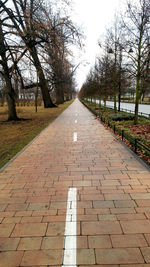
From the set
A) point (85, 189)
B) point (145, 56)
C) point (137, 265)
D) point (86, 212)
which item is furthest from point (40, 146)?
point (145, 56)

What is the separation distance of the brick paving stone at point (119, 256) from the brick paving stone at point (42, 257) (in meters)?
0.58

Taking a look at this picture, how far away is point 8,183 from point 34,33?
10.8 m

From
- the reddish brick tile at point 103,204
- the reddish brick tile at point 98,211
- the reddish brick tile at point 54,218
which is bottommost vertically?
the reddish brick tile at point 54,218

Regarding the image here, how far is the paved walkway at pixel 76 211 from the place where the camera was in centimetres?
253

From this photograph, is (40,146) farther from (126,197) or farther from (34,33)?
(34,33)

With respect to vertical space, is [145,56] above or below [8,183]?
above

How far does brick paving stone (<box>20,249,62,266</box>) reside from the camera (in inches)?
95.2

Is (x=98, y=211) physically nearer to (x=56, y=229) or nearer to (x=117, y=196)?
(x=117, y=196)

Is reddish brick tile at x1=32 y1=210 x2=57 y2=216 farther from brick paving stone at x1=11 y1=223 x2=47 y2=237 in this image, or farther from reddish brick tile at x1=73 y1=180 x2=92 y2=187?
reddish brick tile at x1=73 y1=180 x2=92 y2=187

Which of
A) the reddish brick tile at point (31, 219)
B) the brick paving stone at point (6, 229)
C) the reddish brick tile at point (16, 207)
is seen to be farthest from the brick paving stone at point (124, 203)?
the brick paving stone at point (6, 229)

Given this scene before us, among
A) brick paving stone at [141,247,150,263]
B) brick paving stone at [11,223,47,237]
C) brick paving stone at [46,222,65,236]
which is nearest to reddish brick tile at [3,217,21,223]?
brick paving stone at [11,223,47,237]

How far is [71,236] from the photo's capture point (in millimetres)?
2852

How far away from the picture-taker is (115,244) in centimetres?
267

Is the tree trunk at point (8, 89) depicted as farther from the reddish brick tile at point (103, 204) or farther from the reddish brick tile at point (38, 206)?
the reddish brick tile at point (103, 204)
